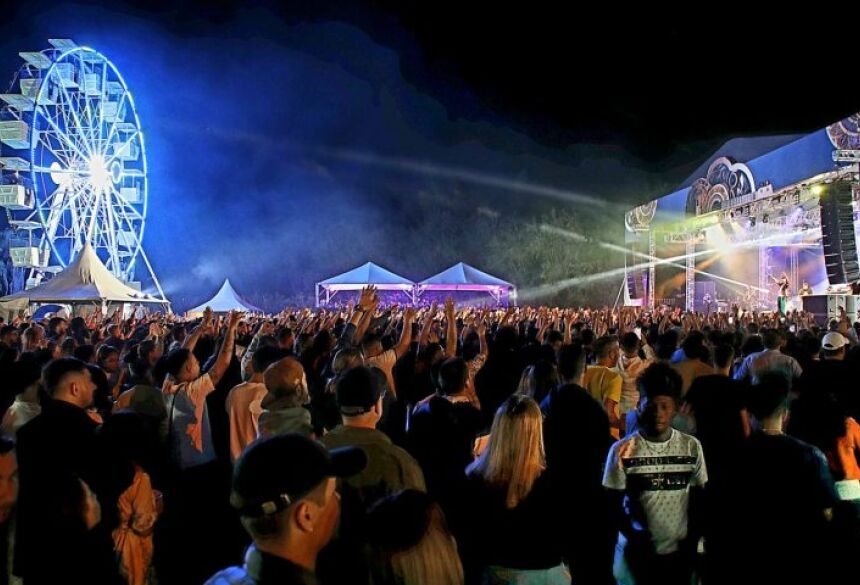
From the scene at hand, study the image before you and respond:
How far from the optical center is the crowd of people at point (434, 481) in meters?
1.64

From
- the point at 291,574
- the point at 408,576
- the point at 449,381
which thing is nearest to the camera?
the point at 291,574

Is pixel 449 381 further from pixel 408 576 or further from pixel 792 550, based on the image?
pixel 408 576

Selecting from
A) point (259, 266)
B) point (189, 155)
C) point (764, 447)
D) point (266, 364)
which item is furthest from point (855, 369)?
point (189, 155)

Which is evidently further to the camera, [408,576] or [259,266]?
[259,266]

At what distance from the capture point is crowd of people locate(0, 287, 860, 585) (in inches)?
64.5

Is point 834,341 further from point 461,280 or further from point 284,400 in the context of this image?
point 461,280

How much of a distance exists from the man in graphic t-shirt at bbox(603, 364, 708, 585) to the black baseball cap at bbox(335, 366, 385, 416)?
3.90ft

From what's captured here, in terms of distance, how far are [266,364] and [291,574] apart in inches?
128

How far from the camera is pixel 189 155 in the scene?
4950 cm

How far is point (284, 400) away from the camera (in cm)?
356

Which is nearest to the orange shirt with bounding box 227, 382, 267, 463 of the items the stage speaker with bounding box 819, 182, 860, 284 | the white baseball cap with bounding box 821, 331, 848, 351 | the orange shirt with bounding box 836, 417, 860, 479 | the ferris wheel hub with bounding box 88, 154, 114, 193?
the orange shirt with bounding box 836, 417, 860, 479

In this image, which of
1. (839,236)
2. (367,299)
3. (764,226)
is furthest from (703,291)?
(367,299)

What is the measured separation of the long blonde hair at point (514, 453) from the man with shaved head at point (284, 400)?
3.52 ft

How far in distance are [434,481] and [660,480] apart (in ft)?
4.01
